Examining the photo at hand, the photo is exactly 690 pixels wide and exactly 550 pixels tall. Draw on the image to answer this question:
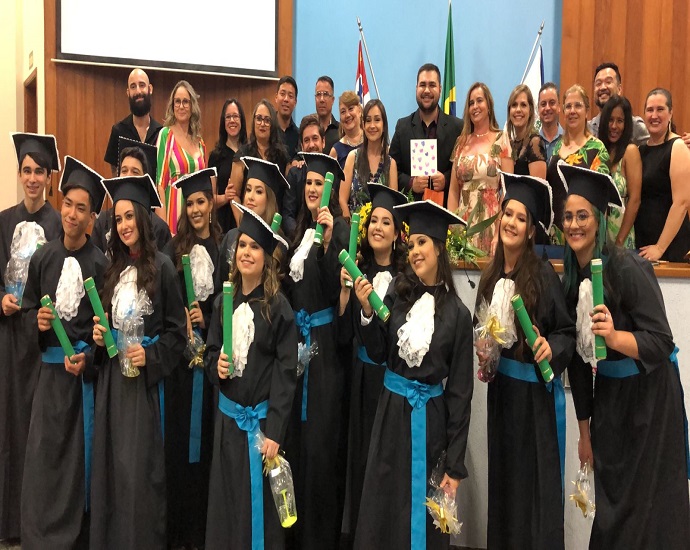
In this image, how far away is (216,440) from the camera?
3.56 meters

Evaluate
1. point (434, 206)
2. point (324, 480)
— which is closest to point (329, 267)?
point (434, 206)

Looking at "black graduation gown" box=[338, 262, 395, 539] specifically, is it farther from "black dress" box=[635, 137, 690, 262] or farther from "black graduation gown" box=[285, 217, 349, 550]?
"black dress" box=[635, 137, 690, 262]

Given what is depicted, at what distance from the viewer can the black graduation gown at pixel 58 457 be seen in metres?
3.81

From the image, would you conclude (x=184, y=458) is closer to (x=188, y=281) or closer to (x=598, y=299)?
(x=188, y=281)

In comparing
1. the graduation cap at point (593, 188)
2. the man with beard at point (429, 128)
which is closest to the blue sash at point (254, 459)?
the graduation cap at point (593, 188)

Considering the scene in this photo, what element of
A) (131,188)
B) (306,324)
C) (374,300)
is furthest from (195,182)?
(374,300)

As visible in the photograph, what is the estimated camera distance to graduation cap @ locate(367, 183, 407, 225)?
3.80 m

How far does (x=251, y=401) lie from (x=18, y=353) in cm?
174

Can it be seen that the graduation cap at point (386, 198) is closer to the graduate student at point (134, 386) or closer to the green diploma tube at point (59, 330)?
the graduate student at point (134, 386)

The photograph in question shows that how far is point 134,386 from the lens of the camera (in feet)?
12.2

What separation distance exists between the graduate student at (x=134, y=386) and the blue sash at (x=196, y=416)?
1.07ft

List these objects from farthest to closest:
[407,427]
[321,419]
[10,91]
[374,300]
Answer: [10,91], [321,419], [407,427], [374,300]

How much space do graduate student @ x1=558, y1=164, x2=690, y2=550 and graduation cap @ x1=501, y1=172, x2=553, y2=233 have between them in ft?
0.53

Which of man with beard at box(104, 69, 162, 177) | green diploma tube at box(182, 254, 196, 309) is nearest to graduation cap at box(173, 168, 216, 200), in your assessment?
green diploma tube at box(182, 254, 196, 309)
